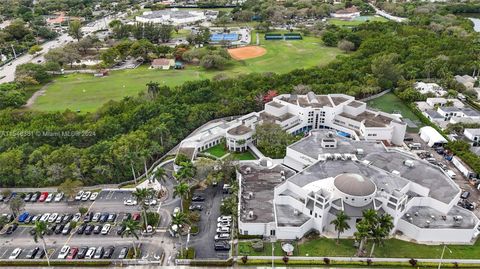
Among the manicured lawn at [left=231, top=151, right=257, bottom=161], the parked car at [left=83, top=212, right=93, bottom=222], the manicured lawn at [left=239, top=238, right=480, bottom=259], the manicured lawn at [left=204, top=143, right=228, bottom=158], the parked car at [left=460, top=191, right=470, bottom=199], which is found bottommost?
the manicured lawn at [left=239, top=238, right=480, bottom=259]

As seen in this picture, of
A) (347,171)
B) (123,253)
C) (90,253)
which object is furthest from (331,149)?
(90,253)

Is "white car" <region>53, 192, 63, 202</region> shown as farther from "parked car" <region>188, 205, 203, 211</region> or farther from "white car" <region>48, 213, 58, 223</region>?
"parked car" <region>188, 205, 203, 211</region>

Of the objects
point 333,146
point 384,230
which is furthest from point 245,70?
point 384,230

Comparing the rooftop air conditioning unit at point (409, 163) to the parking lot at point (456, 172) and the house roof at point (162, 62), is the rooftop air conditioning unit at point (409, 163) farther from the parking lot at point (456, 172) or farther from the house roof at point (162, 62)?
the house roof at point (162, 62)

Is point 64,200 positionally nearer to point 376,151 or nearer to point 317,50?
point 376,151

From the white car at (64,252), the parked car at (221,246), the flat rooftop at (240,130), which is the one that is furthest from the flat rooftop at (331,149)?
the white car at (64,252)

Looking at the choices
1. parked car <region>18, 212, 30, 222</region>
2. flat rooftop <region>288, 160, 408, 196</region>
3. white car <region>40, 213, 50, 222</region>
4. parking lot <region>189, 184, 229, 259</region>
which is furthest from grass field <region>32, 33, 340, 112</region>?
flat rooftop <region>288, 160, 408, 196</region>
